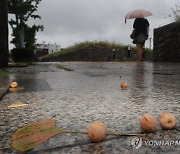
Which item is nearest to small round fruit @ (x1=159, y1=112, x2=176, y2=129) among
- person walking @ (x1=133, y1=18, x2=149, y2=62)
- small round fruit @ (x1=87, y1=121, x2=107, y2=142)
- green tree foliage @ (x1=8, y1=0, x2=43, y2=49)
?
small round fruit @ (x1=87, y1=121, x2=107, y2=142)

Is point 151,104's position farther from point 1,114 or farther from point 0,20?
point 0,20

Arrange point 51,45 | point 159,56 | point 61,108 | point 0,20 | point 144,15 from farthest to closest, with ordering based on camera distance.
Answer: point 51,45 → point 159,56 → point 144,15 → point 0,20 → point 61,108

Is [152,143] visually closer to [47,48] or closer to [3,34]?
[3,34]

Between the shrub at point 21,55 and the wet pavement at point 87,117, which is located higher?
the shrub at point 21,55

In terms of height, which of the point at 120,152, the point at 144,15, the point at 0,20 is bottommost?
the point at 120,152

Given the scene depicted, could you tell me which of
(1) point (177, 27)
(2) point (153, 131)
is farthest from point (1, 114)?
(1) point (177, 27)

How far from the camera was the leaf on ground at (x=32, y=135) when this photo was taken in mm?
1008

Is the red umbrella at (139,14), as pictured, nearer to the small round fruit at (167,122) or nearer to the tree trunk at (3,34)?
the tree trunk at (3,34)

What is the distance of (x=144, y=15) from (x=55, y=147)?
11285 millimetres

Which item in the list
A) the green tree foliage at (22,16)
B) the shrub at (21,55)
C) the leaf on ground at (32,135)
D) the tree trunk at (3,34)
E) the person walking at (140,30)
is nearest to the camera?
the leaf on ground at (32,135)

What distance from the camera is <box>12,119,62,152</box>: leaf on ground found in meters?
1.01

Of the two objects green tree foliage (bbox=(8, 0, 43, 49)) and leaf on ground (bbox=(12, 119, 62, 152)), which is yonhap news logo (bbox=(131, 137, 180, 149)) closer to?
leaf on ground (bbox=(12, 119, 62, 152))

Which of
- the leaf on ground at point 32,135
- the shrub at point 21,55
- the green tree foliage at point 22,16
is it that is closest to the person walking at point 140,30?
the shrub at point 21,55

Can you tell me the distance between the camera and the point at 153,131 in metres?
1.19
